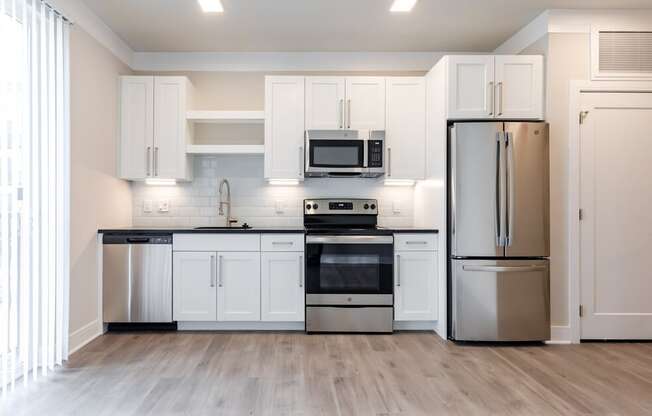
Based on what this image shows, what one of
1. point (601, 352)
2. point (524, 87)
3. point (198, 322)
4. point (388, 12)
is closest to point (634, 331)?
point (601, 352)

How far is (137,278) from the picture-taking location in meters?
3.61

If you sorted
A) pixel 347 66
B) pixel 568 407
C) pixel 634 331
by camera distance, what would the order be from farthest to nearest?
1. pixel 347 66
2. pixel 634 331
3. pixel 568 407

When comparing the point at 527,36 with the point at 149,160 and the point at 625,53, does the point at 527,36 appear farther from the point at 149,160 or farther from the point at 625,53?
the point at 149,160

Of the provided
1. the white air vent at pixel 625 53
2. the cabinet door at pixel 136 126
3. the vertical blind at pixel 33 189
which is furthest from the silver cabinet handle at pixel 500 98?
the vertical blind at pixel 33 189

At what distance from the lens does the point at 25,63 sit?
8.54ft

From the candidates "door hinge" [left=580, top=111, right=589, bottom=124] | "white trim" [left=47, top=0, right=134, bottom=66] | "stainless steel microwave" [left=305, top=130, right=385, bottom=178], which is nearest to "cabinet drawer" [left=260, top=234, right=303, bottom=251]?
"stainless steel microwave" [left=305, top=130, right=385, bottom=178]

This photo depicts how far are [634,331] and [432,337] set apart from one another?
5.27 ft

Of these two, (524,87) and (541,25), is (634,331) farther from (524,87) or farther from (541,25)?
(541,25)

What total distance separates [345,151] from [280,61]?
3.97ft

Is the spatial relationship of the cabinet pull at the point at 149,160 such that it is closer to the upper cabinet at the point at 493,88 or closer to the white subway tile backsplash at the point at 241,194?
the white subway tile backsplash at the point at 241,194

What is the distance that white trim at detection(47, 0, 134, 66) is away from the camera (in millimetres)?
3055

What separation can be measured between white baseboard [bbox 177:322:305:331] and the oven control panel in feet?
3.62

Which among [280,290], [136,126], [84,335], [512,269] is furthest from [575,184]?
[84,335]

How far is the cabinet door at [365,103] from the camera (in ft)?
12.9
